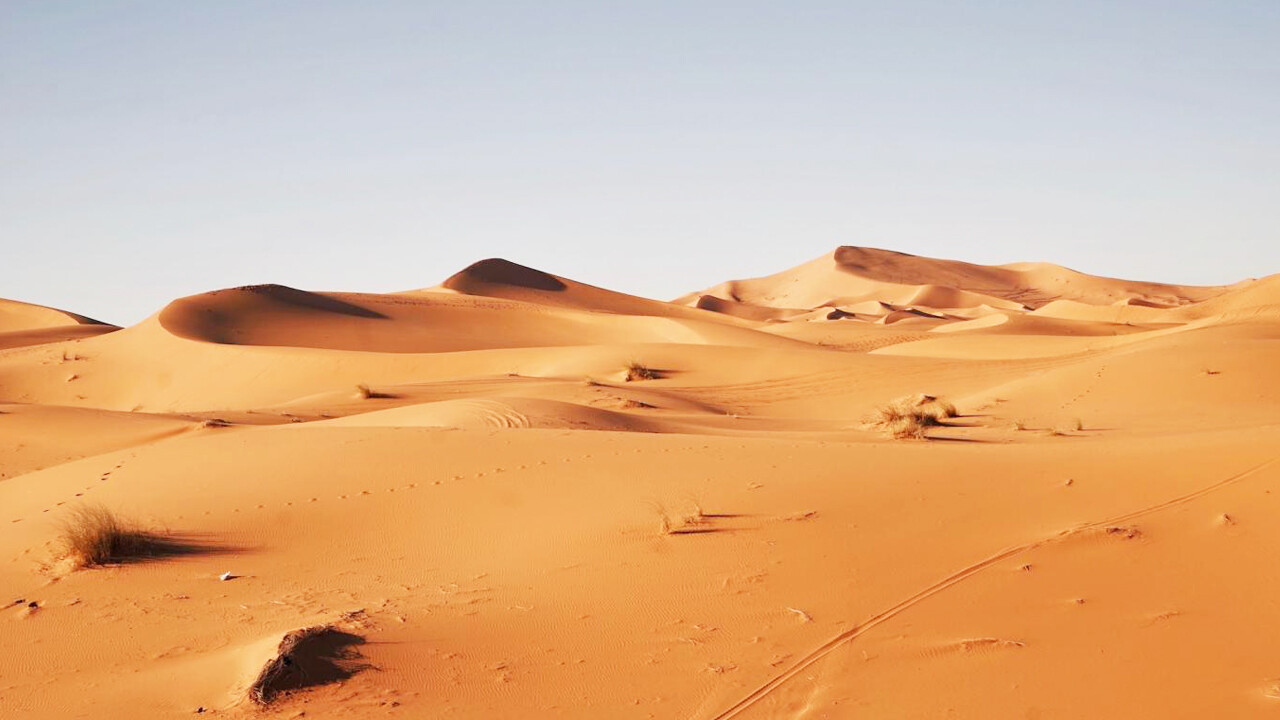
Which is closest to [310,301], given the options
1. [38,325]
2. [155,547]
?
[38,325]

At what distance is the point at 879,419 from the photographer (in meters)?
16.5

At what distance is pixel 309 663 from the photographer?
5.32 metres

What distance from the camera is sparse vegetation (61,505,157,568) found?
731 centimetres

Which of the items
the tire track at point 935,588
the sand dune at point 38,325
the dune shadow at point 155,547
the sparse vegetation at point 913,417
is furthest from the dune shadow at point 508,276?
the tire track at point 935,588

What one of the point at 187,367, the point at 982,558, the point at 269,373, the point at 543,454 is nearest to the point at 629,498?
the point at 543,454

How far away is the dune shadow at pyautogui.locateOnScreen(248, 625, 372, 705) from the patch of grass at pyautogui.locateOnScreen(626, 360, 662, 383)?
21.5 metres

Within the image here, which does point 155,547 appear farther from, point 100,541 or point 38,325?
point 38,325

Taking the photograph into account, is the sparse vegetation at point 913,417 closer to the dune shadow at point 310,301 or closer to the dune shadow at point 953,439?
the dune shadow at point 953,439

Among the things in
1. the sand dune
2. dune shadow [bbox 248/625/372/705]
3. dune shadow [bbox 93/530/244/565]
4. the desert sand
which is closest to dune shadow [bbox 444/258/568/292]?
the sand dune

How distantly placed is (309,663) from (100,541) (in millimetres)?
2810

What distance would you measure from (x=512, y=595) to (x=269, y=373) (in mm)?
26988

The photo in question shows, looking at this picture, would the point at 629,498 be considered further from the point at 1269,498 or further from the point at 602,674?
the point at 1269,498

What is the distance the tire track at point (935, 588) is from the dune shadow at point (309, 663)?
5.95 ft

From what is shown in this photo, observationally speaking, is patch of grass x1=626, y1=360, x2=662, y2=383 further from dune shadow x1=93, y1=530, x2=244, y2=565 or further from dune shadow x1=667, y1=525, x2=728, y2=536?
dune shadow x1=667, y1=525, x2=728, y2=536
